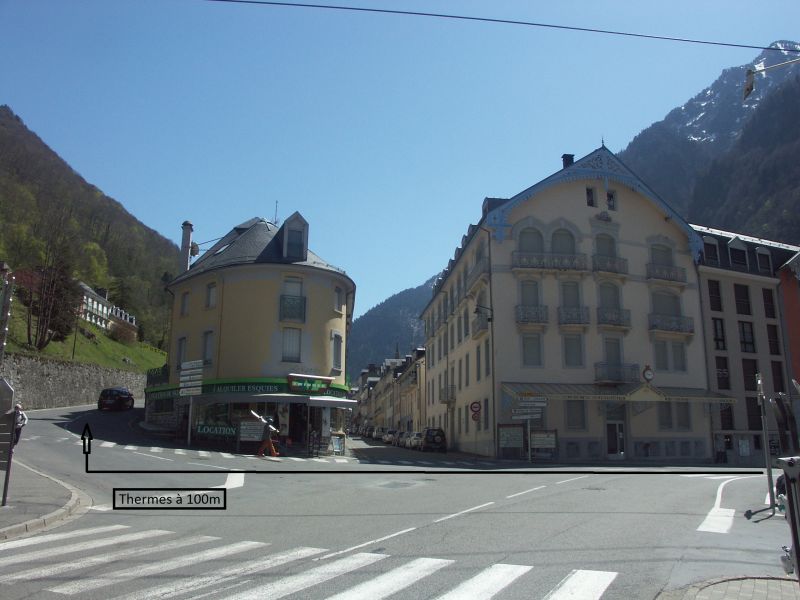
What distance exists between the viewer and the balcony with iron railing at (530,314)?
1416 inches

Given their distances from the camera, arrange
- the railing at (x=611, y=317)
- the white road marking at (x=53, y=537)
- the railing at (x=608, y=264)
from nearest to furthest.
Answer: the white road marking at (x=53, y=537) → the railing at (x=611, y=317) → the railing at (x=608, y=264)

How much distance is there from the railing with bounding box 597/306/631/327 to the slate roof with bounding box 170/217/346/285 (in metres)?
15.0

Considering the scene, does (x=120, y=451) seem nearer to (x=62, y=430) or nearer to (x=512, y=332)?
(x=62, y=430)

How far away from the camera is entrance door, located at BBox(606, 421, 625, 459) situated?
1419 inches

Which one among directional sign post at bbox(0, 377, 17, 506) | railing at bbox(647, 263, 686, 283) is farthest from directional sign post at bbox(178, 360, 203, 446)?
railing at bbox(647, 263, 686, 283)

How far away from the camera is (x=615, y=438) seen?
119 ft

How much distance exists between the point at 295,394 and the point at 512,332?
12573mm

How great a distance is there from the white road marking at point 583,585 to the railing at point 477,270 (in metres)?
30.7

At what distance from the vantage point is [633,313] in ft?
126

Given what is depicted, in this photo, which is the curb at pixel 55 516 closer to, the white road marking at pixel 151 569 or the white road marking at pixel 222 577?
the white road marking at pixel 151 569

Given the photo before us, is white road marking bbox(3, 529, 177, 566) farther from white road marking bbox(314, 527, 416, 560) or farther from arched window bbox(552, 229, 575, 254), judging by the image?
arched window bbox(552, 229, 575, 254)

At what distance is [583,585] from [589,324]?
3162 centimetres

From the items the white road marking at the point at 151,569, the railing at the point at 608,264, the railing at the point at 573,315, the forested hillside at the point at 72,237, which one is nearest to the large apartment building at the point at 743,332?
the railing at the point at 608,264

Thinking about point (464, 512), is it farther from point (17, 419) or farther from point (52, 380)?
point (52, 380)
